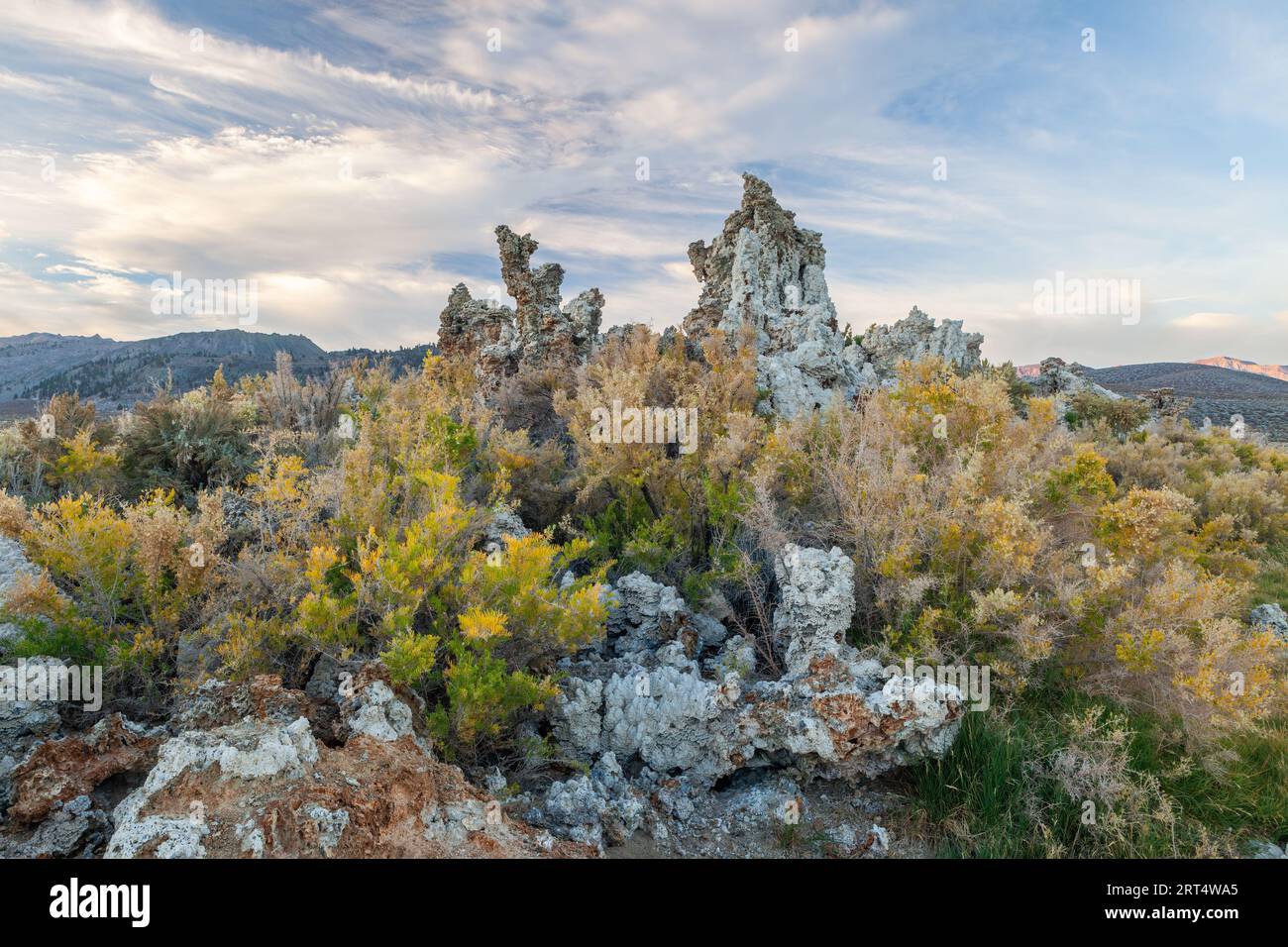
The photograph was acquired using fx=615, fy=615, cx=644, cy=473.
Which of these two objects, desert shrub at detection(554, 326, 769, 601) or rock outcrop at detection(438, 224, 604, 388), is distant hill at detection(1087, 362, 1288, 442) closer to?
rock outcrop at detection(438, 224, 604, 388)

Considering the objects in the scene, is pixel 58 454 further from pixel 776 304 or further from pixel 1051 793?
pixel 776 304

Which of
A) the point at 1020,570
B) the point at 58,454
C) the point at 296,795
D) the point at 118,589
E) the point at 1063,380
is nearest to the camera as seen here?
the point at 296,795

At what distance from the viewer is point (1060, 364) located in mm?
24406

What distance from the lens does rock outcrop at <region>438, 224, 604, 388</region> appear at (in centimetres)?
1247

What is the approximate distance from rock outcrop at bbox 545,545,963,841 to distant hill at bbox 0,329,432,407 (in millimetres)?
55615

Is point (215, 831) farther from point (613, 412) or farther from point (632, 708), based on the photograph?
point (613, 412)

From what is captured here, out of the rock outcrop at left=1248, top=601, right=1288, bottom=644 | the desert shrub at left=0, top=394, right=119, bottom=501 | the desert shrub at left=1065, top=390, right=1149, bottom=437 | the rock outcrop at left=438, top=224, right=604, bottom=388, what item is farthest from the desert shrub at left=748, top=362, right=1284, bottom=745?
the desert shrub at left=1065, top=390, right=1149, bottom=437

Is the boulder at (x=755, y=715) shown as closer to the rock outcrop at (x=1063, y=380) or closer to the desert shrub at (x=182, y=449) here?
the desert shrub at (x=182, y=449)

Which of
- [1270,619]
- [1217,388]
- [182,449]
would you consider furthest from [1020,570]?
[1217,388]

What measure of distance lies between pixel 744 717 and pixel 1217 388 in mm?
80703

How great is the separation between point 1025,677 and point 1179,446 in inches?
517

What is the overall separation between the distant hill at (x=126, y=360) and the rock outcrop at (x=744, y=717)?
55615 millimetres

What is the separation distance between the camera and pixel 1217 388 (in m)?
60.8
